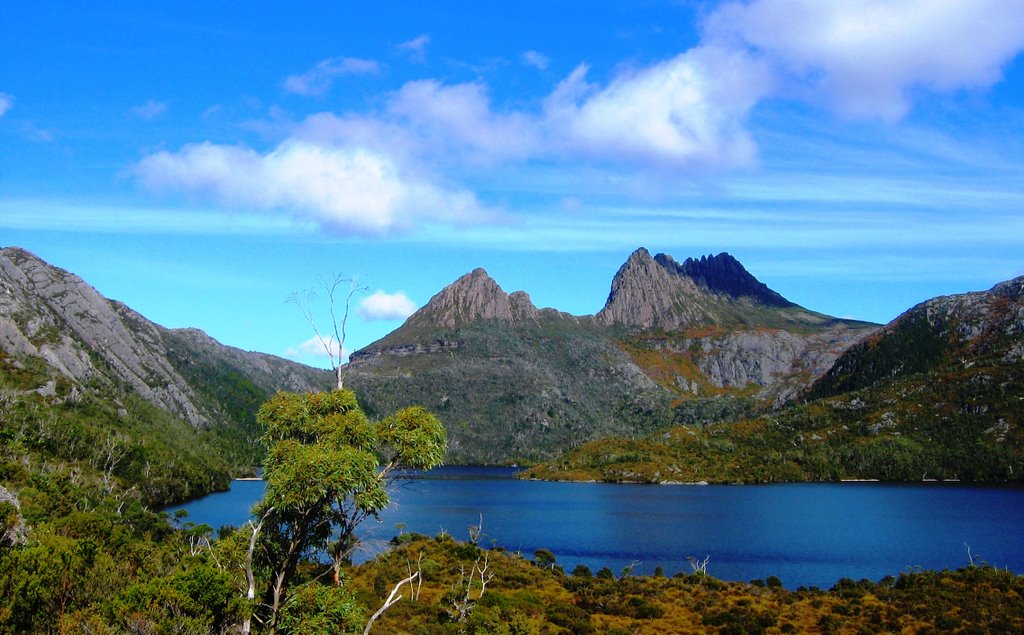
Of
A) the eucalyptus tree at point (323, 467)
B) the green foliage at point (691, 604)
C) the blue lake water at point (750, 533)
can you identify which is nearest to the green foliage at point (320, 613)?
the eucalyptus tree at point (323, 467)

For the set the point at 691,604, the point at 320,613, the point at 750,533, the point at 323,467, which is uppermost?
the point at 323,467

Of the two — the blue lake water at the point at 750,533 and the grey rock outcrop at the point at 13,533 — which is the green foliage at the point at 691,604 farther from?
the grey rock outcrop at the point at 13,533

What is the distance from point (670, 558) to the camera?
396 ft

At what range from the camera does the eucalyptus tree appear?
2142 centimetres

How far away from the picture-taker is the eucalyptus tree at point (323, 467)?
21422 mm

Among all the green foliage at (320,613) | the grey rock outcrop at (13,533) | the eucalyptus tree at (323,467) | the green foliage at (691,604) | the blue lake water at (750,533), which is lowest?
the blue lake water at (750,533)

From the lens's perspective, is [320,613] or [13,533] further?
[13,533]

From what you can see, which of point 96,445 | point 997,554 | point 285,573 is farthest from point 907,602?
point 96,445

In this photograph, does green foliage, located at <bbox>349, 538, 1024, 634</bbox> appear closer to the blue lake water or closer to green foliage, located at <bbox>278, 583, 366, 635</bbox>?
the blue lake water

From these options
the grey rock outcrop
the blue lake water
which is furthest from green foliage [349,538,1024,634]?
the grey rock outcrop

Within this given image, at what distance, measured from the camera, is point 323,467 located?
21344mm

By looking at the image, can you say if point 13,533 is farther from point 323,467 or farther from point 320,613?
point 323,467

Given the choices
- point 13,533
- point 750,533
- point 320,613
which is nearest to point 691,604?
point 13,533

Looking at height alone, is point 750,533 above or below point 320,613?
below
